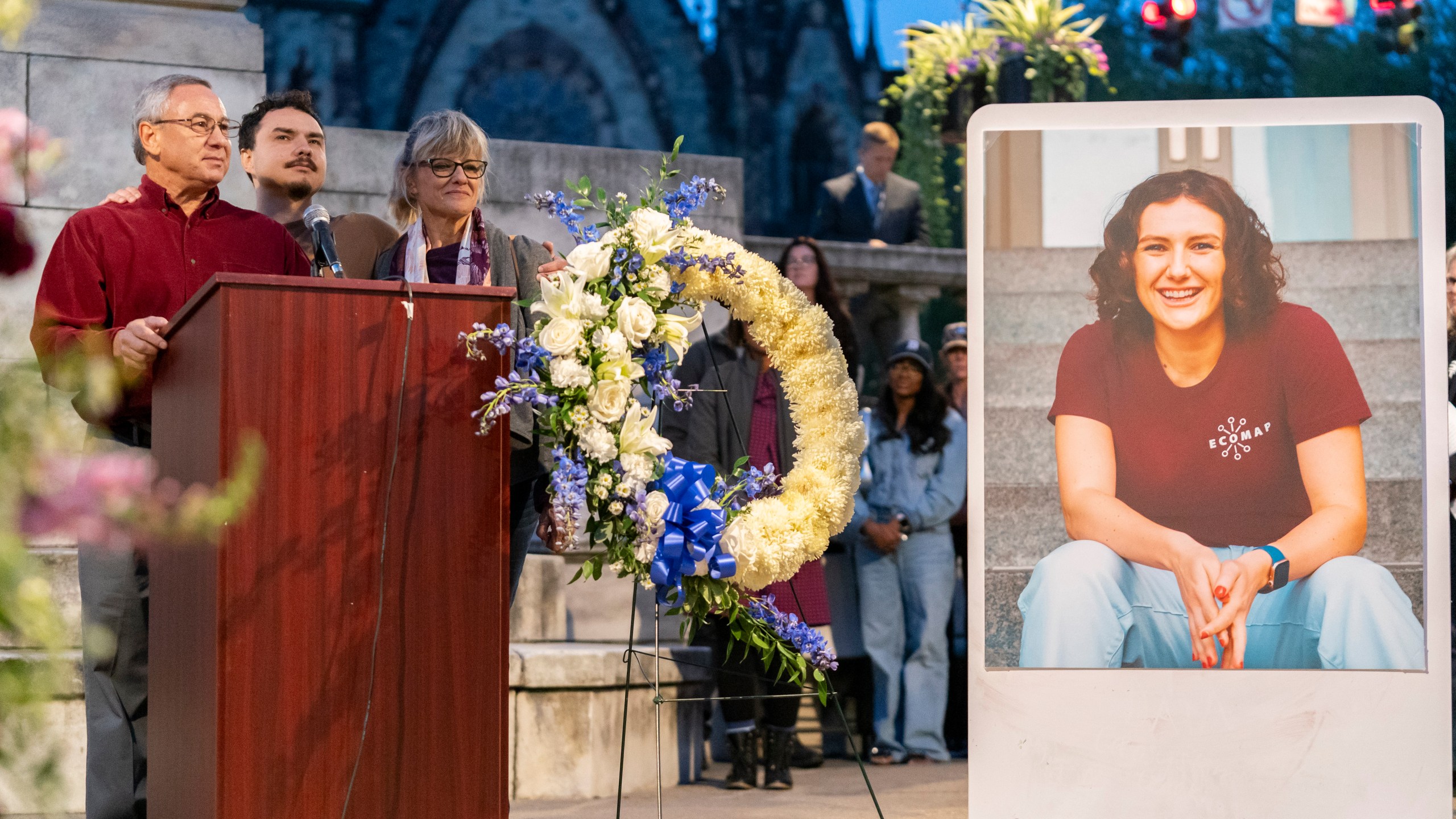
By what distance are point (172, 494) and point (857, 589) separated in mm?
5350

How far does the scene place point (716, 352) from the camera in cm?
588

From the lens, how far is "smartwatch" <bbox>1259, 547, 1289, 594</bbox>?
392 cm

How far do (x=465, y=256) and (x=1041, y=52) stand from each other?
918 cm

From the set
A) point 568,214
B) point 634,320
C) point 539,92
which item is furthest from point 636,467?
point 539,92

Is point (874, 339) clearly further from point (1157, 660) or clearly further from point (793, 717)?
point (1157, 660)

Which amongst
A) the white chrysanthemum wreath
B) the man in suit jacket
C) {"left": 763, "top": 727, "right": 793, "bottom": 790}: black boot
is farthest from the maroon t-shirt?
the man in suit jacket

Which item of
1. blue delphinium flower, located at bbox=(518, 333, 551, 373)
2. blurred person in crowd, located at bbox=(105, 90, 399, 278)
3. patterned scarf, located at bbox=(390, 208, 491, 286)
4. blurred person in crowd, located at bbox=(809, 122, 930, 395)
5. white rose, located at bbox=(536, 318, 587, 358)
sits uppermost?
blurred person in crowd, located at bbox=(809, 122, 930, 395)

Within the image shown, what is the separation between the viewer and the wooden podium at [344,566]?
2.55m

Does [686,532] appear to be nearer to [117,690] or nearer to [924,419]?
[117,690]

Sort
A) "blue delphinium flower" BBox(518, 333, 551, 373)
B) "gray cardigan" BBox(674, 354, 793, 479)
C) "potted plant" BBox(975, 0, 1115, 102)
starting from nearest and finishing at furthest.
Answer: "blue delphinium flower" BBox(518, 333, 551, 373) → "gray cardigan" BBox(674, 354, 793, 479) → "potted plant" BBox(975, 0, 1115, 102)

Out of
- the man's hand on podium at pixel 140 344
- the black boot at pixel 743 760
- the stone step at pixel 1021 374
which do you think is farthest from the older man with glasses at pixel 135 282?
the black boot at pixel 743 760

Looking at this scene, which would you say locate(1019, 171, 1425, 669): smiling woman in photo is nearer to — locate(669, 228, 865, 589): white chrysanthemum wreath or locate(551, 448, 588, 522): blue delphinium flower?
locate(669, 228, 865, 589): white chrysanthemum wreath

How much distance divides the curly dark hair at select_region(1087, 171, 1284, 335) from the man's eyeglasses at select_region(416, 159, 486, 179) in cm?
163

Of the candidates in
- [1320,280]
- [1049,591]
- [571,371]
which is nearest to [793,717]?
[1049,591]
